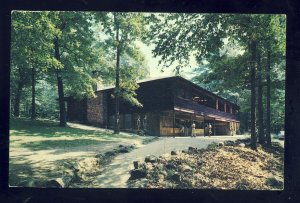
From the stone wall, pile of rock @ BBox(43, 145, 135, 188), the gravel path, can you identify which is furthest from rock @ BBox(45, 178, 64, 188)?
the stone wall

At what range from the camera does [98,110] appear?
37.3ft

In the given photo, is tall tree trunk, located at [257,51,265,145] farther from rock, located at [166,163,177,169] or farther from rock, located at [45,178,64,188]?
rock, located at [45,178,64,188]

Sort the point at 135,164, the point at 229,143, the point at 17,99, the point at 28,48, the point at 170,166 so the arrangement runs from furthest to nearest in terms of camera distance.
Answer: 1. the point at 229,143
2. the point at 17,99
3. the point at 28,48
4. the point at 170,166
5. the point at 135,164

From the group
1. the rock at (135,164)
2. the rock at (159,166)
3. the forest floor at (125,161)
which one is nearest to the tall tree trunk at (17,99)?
the forest floor at (125,161)

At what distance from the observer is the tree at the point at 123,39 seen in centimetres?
936

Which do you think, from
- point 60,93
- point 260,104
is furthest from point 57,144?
point 260,104

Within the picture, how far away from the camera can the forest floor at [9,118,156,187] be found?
778cm

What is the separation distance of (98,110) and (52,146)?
2341 mm

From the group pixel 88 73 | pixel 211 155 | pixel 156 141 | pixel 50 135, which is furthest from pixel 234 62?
pixel 50 135

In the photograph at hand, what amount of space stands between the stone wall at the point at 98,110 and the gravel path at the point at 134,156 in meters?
1.90

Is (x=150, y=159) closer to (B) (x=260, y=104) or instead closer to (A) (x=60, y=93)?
(A) (x=60, y=93)

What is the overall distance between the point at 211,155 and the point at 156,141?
216 centimetres

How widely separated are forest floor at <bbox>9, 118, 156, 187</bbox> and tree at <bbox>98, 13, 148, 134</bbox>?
2.57 ft

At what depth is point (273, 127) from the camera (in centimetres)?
1354
